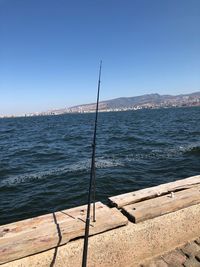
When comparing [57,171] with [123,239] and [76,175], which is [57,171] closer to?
[76,175]

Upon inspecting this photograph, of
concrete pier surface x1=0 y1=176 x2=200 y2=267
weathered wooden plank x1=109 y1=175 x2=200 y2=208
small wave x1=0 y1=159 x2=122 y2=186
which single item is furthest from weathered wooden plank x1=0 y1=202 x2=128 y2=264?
small wave x1=0 y1=159 x2=122 y2=186

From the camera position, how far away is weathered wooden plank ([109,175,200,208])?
4995mm

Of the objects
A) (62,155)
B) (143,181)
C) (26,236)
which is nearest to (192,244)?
(26,236)

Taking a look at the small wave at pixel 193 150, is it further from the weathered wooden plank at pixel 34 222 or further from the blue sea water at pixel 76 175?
the weathered wooden plank at pixel 34 222

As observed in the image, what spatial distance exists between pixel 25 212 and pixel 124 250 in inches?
209

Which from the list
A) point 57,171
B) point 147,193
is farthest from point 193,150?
point 147,193

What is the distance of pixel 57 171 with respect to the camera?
1306cm

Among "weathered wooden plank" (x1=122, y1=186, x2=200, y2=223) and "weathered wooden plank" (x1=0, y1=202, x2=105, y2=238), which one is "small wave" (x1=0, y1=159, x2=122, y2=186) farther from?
"weathered wooden plank" (x1=122, y1=186, x2=200, y2=223)

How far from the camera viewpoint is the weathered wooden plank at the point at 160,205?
4.48m

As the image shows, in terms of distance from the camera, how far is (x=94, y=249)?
3.87 meters

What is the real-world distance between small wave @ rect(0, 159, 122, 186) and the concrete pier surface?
26.0 ft

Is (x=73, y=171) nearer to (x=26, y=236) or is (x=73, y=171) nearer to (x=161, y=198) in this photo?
(x=161, y=198)

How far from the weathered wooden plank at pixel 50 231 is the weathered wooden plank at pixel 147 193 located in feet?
1.36

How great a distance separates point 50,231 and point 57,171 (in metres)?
9.30
